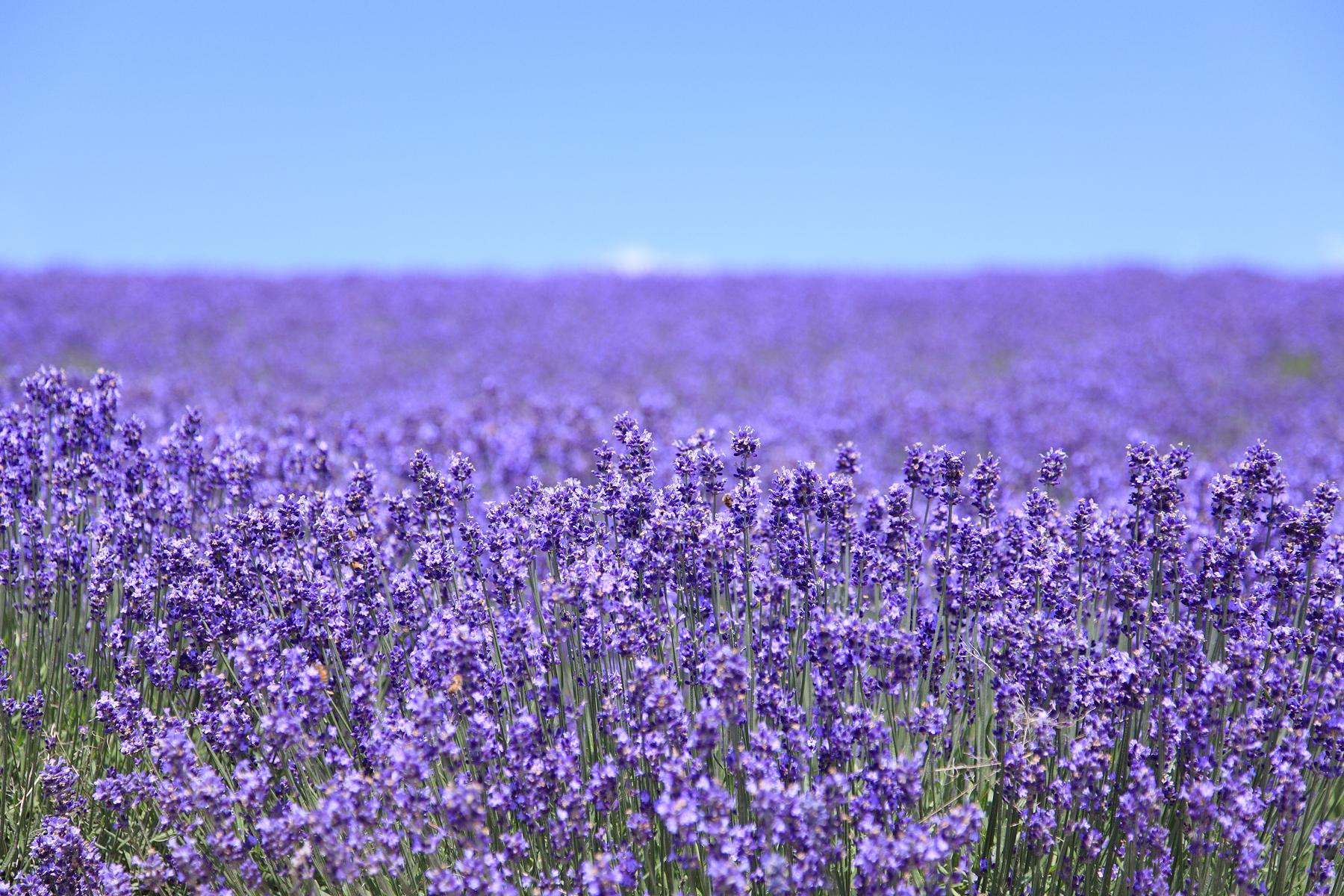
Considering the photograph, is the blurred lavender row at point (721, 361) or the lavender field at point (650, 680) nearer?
the lavender field at point (650, 680)

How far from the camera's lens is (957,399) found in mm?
11953

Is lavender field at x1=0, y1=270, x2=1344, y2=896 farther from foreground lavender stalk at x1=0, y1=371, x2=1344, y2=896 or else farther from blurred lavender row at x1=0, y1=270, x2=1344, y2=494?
blurred lavender row at x1=0, y1=270, x2=1344, y2=494

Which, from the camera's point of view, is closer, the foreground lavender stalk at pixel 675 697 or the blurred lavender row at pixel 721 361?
the foreground lavender stalk at pixel 675 697

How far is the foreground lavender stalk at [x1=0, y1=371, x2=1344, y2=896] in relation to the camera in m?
2.24

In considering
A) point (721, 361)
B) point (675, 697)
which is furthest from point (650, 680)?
point (721, 361)

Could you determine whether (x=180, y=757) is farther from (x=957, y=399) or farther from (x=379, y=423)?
(x=957, y=399)

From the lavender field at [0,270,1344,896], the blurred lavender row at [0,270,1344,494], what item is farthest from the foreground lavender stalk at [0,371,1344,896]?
the blurred lavender row at [0,270,1344,494]

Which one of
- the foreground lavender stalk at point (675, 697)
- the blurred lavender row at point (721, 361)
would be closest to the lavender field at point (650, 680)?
the foreground lavender stalk at point (675, 697)

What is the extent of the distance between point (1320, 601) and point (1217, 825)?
80 cm

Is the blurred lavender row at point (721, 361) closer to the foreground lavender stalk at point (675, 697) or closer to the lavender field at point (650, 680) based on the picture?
the lavender field at point (650, 680)

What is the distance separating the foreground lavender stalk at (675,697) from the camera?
2.24 meters

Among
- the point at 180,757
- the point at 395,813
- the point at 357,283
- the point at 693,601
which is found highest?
the point at 357,283

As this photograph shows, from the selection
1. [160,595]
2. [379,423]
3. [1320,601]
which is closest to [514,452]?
[379,423]

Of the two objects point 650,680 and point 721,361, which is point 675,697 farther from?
point 721,361
